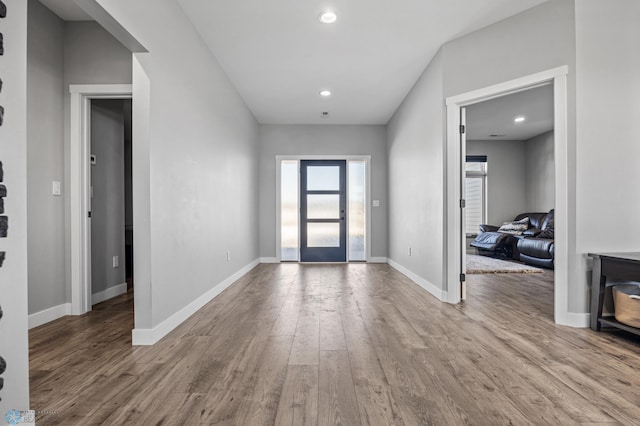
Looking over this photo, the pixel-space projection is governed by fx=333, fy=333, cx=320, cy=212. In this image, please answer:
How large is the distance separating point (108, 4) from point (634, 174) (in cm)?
376

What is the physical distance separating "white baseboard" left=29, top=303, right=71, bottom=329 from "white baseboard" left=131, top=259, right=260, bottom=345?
103 centimetres

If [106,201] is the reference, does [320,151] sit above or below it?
above

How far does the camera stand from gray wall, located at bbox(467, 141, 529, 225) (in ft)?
25.2

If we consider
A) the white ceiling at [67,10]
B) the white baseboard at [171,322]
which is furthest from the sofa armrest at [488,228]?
the white ceiling at [67,10]

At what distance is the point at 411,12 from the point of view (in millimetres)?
2871

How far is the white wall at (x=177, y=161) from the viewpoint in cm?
225

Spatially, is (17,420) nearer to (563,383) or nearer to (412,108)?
(563,383)

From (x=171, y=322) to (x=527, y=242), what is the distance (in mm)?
5611

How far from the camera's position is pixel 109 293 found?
3539 mm

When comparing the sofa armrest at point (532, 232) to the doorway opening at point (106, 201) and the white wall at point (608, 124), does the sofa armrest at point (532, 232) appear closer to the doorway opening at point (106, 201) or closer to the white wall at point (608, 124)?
the white wall at point (608, 124)

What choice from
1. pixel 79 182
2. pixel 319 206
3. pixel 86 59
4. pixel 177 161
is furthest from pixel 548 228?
pixel 86 59

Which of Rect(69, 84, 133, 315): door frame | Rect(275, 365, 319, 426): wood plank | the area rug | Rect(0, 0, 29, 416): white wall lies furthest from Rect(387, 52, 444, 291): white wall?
Rect(0, 0, 29, 416): white wall

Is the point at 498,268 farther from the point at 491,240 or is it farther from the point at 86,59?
the point at 86,59

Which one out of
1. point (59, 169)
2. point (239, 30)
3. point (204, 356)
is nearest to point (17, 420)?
point (204, 356)
